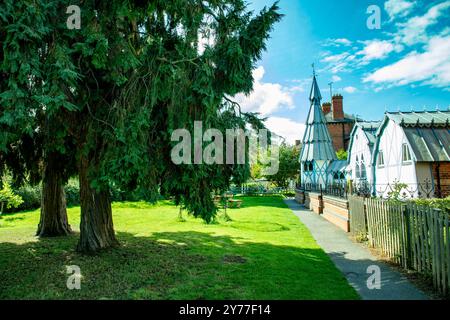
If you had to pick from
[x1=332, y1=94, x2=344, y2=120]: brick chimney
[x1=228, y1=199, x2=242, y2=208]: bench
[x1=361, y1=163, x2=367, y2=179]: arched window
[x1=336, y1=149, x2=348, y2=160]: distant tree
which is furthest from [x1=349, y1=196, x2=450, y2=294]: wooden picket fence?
[x1=332, y1=94, x2=344, y2=120]: brick chimney

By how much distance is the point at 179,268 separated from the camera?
679 cm

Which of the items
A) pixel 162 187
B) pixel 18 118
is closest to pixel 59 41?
pixel 18 118

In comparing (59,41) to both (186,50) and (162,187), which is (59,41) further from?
(162,187)

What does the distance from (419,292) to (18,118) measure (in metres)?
7.70

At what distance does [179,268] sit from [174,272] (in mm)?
298

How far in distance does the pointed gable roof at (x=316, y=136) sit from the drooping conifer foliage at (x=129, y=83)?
22.6m

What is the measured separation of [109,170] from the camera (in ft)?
18.6

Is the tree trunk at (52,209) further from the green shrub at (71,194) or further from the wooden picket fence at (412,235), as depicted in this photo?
the green shrub at (71,194)

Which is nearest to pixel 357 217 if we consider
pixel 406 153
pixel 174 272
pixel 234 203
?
pixel 174 272

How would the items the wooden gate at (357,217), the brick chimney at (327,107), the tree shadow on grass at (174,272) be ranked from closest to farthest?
the tree shadow on grass at (174,272), the wooden gate at (357,217), the brick chimney at (327,107)

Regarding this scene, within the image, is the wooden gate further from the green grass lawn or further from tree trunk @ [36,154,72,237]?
tree trunk @ [36,154,72,237]

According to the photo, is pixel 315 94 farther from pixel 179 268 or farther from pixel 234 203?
pixel 179 268

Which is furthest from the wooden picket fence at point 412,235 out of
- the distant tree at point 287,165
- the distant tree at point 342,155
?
the distant tree at point 342,155

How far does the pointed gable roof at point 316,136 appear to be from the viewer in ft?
92.9
